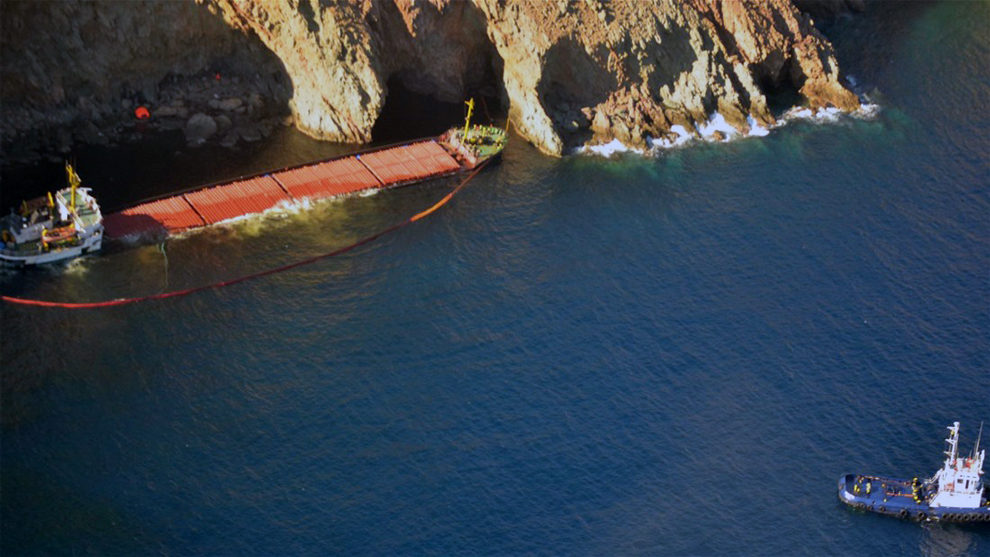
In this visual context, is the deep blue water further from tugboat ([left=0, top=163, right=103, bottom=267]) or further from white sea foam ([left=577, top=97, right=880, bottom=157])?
white sea foam ([left=577, top=97, right=880, bottom=157])

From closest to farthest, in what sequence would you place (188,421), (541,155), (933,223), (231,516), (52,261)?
(231,516)
(188,421)
(52,261)
(933,223)
(541,155)

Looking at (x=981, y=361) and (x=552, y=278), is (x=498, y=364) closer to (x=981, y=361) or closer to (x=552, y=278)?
(x=552, y=278)

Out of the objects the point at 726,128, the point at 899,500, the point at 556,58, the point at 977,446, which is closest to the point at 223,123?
the point at 556,58

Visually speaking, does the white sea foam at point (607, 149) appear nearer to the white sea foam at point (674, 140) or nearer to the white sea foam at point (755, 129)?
the white sea foam at point (674, 140)

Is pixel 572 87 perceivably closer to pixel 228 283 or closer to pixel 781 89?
pixel 781 89

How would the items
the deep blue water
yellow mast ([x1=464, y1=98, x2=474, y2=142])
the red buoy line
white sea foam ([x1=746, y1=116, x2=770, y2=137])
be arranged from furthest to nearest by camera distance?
white sea foam ([x1=746, y1=116, x2=770, y2=137]) < yellow mast ([x1=464, y1=98, x2=474, y2=142]) < the red buoy line < the deep blue water

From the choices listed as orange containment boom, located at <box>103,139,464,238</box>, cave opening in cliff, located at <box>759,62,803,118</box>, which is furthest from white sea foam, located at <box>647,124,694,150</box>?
orange containment boom, located at <box>103,139,464,238</box>

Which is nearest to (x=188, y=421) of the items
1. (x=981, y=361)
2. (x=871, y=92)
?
(x=981, y=361)

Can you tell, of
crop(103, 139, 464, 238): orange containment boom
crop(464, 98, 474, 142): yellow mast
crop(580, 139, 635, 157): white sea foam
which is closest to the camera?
crop(103, 139, 464, 238): orange containment boom
